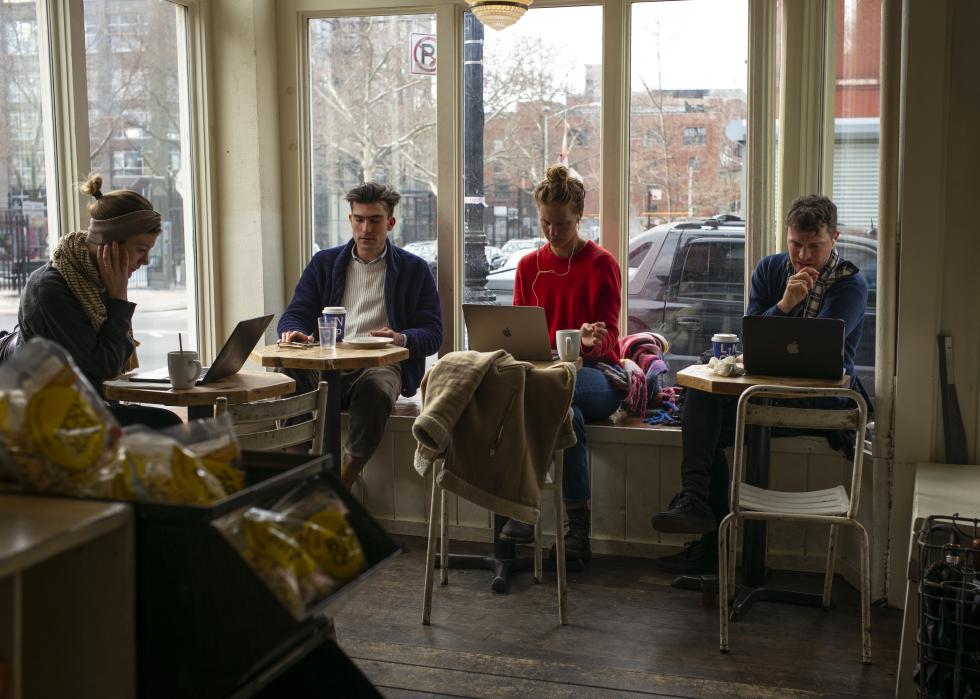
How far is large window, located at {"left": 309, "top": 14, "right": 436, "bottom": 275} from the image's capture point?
15.5ft

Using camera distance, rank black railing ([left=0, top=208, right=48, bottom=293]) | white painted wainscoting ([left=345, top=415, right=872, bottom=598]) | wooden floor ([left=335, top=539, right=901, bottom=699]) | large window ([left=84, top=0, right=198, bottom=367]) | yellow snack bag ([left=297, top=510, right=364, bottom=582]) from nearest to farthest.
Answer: yellow snack bag ([left=297, top=510, right=364, bottom=582])
wooden floor ([left=335, top=539, right=901, bottom=699])
black railing ([left=0, top=208, right=48, bottom=293])
white painted wainscoting ([left=345, top=415, right=872, bottom=598])
large window ([left=84, top=0, right=198, bottom=367])

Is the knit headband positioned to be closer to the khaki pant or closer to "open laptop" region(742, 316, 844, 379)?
the khaki pant

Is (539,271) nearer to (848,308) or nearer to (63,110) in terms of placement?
(848,308)

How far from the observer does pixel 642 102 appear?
14.7 ft

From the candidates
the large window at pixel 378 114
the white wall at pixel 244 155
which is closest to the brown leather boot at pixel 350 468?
the white wall at pixel 244 155

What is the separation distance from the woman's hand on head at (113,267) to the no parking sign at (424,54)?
184 centimetres

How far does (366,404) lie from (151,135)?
1.51 m

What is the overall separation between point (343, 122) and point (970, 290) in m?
2.84

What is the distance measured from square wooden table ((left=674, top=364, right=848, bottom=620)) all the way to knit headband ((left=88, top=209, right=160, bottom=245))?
1.87 m

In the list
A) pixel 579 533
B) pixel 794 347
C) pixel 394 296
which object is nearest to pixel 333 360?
pixel 394 296

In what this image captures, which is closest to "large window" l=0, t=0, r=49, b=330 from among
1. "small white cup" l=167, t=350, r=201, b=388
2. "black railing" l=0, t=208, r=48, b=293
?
"black railing" l=0, t=208, r=48, b=293

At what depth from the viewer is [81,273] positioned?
337 centimetres

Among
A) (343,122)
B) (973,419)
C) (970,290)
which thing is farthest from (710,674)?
(343,122)

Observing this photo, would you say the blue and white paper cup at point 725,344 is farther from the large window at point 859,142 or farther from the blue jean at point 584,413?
the large window at point 859,142
